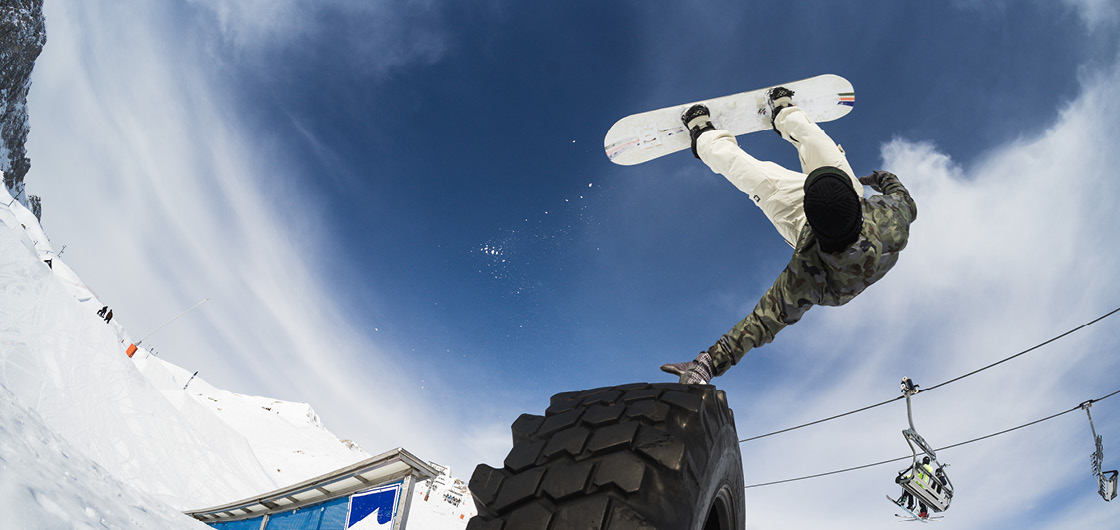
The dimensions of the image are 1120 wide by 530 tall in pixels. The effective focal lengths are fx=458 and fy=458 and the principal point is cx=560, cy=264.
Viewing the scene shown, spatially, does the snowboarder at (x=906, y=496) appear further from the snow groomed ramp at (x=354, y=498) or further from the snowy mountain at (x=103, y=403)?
the snowy mountain at (x=103, y=403)

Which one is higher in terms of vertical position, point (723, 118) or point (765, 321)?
point (723, 118)

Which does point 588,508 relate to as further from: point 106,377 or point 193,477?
point 106,377

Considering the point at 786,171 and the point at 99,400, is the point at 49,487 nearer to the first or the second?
the point at 786,171

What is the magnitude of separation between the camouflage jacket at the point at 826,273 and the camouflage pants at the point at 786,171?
0.19 metres

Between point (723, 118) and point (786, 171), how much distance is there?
333cm

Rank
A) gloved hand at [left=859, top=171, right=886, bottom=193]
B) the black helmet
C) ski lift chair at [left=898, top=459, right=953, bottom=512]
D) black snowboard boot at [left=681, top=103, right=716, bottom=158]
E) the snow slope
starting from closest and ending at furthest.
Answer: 1. the snow slope
2. the black helmet
3. gloved hand at [left=859, top=171, right=886, bottom=193]
4. black snowboard boot at [left=681, top=103, right=716, bottom=158]
5. ski lift chair at [left=898, top=459, right=953, bottom=512]

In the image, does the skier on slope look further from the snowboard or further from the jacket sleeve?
the snowboard

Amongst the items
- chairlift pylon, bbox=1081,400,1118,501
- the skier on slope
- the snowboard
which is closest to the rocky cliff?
the snowboard

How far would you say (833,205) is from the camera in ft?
6.23

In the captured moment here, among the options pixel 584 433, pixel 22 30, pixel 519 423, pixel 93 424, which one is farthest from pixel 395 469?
pixel 22 30

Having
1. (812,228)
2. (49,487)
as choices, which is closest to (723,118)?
(812,228)

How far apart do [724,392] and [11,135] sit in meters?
133

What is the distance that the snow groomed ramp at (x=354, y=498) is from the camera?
16.8ft

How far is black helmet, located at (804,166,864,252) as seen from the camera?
188 cm
